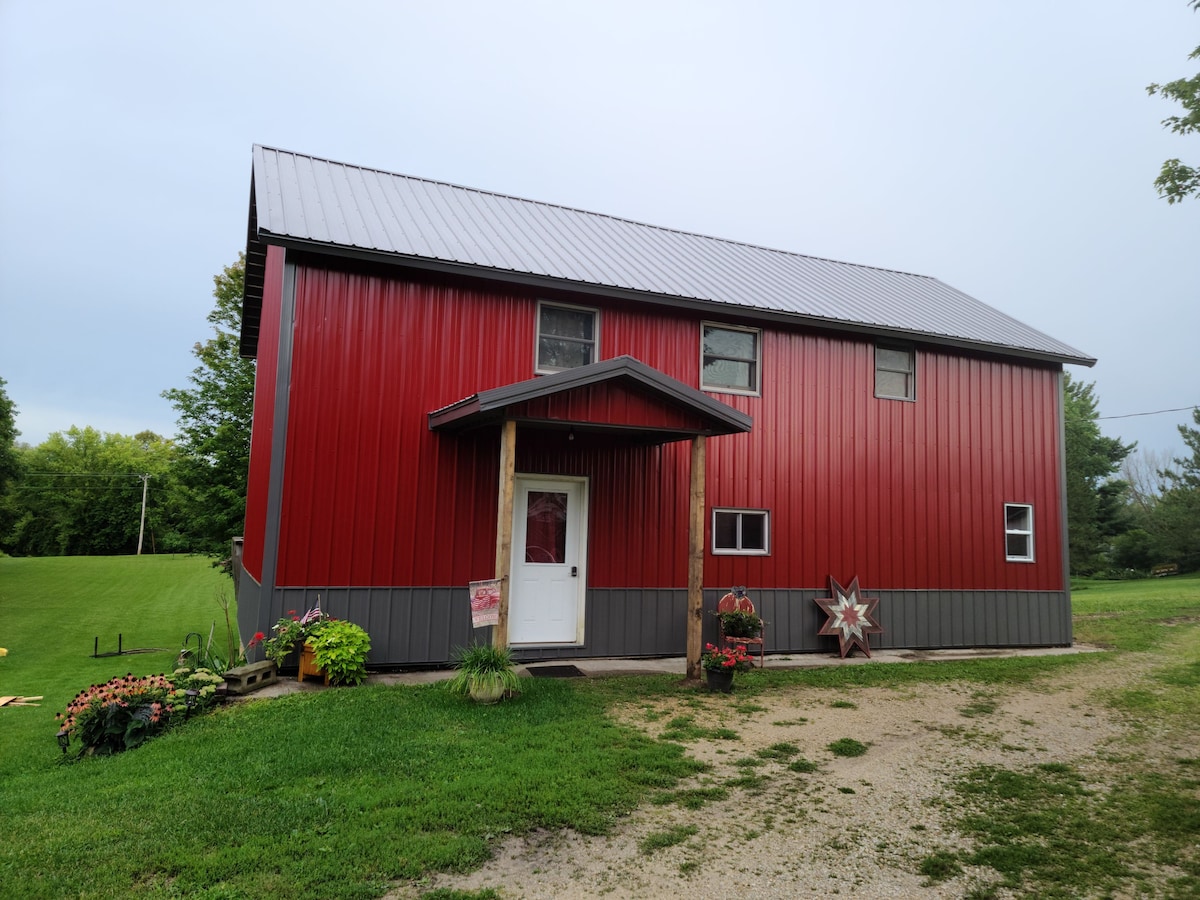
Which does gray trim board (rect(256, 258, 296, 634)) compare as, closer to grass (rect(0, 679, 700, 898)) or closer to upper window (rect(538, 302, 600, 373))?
grass (rect(0, 679, 700, 898))

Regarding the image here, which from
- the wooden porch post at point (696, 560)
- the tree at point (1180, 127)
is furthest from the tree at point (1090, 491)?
the wooden porch post at point (696, 560)

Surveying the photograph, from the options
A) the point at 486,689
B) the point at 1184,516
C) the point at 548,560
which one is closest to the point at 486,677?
the point at 486,689

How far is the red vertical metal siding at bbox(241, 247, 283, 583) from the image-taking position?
8.83m

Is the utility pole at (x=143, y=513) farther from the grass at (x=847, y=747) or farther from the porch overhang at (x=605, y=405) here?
the grass at (x=847, y=747)

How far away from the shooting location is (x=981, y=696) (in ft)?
26.0

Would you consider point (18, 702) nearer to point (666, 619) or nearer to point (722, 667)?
point (666, 619)

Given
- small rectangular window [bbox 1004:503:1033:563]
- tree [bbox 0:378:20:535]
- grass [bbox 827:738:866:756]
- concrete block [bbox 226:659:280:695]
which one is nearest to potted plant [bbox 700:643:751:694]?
grass [bbox 827:738:866:756]

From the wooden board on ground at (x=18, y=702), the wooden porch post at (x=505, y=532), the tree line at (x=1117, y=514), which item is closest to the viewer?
the wooden porch post at (x=505, y=532)

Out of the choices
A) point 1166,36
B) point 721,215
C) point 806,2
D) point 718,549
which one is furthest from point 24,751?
point 721,215

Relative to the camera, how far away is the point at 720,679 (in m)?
7.67

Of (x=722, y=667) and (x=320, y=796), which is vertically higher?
(x=722, y=667)

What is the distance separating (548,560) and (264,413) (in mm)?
4499

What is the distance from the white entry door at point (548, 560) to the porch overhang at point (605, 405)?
1.37m

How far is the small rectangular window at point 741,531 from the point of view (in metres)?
10.2
